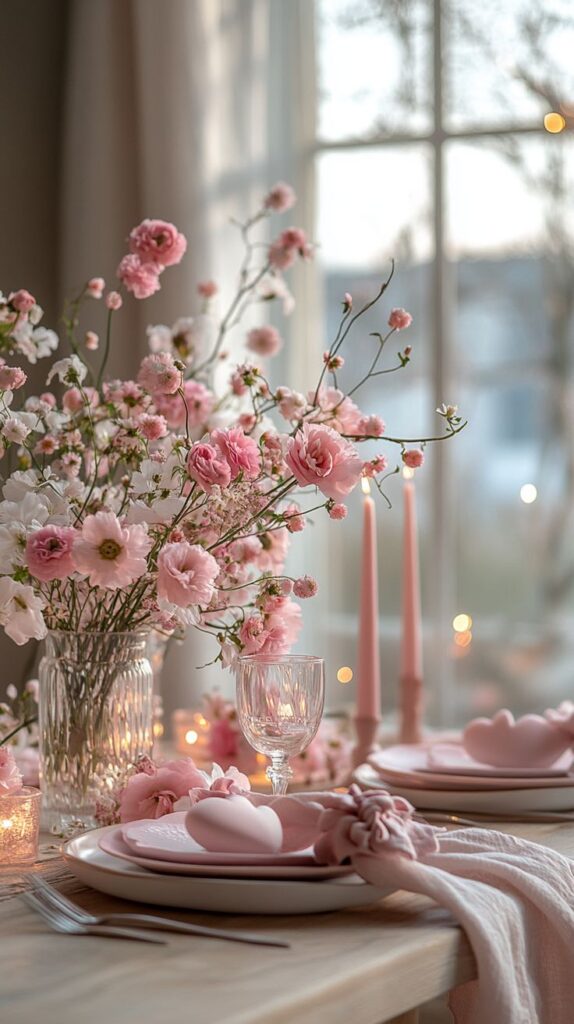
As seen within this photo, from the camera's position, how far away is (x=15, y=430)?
1.23 m

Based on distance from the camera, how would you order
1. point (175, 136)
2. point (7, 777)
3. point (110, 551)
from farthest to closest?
point (175, 136) < point (7, 777) < point (110, 551)

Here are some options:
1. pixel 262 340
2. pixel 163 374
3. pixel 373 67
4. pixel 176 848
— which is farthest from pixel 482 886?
pixel 373 67

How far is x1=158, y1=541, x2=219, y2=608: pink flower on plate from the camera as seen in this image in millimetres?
1099

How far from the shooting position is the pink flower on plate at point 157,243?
141 cm

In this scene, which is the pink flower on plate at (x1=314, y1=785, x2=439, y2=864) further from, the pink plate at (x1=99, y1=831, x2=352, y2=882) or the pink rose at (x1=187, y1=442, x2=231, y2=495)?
the pink rose at (x1=187, y1=442, x2=231, y2=495)

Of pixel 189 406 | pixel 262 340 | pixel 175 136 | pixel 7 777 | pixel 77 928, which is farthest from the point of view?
pixel 175 136

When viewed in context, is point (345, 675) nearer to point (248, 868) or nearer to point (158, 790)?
point (158, 790)

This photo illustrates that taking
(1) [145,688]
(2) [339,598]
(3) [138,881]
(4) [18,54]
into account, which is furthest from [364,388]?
(3) [138,881]

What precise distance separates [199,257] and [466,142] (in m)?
0.72

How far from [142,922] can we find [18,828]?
0.27 metres

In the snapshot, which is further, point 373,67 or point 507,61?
point 373,67

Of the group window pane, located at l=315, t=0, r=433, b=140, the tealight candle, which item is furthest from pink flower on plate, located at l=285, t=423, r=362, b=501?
window pane, located at l=315, t=0, r=433, b=140

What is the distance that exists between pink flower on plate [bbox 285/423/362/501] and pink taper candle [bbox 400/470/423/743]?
1.80 feet

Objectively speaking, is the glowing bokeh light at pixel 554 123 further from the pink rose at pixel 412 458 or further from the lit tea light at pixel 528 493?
the pink rose at pixel 412 458
